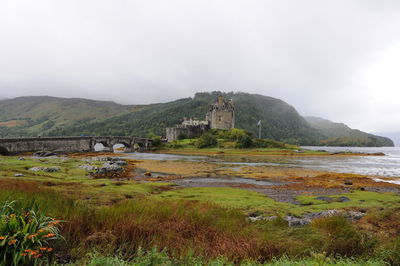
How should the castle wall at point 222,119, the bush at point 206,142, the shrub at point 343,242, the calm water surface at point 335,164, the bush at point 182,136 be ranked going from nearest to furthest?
1. the shrub at point 343,242
2. the calm water surface at point 335,164
3. the bush at point 206,142
4. the bush at point 182,136
5. the castle wall at point 222,119

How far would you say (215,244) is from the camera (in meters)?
6.56

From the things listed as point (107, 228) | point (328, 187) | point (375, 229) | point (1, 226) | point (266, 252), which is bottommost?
point (328, 187)

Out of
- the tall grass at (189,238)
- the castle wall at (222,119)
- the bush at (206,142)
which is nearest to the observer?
the tall grass at (189,238)

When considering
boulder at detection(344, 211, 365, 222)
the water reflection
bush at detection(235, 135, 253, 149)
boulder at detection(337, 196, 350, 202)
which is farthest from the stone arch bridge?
boulder at detection(344, 211, 365, 222)

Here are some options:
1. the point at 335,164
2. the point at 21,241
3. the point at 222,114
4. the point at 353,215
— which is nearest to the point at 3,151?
the point at 21,241

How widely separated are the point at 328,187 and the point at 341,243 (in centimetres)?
2365

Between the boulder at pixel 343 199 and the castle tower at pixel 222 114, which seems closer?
the boulder at pixel 343 199

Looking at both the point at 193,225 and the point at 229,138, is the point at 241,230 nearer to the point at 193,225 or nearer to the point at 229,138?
the point at 193,225

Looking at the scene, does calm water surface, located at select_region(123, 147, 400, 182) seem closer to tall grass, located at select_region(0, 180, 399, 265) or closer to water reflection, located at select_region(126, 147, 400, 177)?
water reflection, located at select_region(126, 147, 400, 177)

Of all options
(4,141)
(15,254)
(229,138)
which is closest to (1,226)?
(15,254)

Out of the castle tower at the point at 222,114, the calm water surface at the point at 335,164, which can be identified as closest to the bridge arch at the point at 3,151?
the calm water surface at the point at 335,164

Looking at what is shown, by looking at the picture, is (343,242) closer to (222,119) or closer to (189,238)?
(189,238)

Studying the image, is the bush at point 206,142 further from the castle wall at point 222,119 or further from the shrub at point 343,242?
the shrub at point 343,242

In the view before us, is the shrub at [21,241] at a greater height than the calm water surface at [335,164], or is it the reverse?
the shrub at [21,241]
